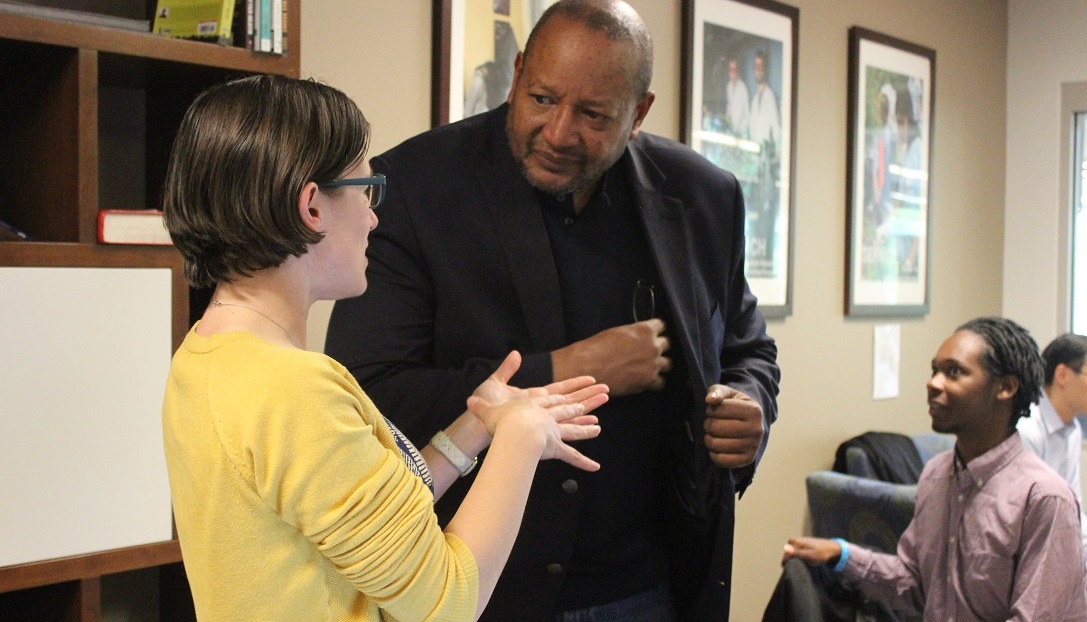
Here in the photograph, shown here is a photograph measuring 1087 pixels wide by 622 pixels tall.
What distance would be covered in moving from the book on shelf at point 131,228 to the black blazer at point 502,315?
37 centimetres

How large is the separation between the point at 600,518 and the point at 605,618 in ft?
0.53

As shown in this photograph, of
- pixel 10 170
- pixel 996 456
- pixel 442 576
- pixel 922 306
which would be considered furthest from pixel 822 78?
pixel 442 576

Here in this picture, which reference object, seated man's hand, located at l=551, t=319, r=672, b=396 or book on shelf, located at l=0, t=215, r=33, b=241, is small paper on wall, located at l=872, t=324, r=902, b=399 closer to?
seated man's hand, located at l=551, t=319, r=672, b=396

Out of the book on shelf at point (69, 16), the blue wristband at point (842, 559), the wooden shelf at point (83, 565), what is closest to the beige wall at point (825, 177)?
the book on shelf at point (69, 16)

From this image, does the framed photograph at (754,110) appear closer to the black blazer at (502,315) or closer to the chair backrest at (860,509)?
the chair backrest at (860,509)

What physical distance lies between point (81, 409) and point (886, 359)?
3698mm

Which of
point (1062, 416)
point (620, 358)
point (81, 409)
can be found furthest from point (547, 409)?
point (1062, 416)

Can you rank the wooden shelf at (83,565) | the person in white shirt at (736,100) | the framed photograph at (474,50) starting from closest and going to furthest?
the wooden shelf at (83,565) → the framed photograph at (474,50) → the person in white shirt at (736,100)

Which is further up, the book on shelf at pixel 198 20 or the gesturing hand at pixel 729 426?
the book on shelf at pixel 198 20

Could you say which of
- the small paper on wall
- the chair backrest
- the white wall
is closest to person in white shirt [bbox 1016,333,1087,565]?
the chair backrest

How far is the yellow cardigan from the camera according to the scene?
0.95 meters

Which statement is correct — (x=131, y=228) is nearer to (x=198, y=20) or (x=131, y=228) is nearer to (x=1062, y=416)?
(x=198, y=20)

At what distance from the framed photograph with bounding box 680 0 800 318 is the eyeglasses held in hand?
1857 millimetres

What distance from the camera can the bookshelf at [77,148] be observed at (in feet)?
5.42
